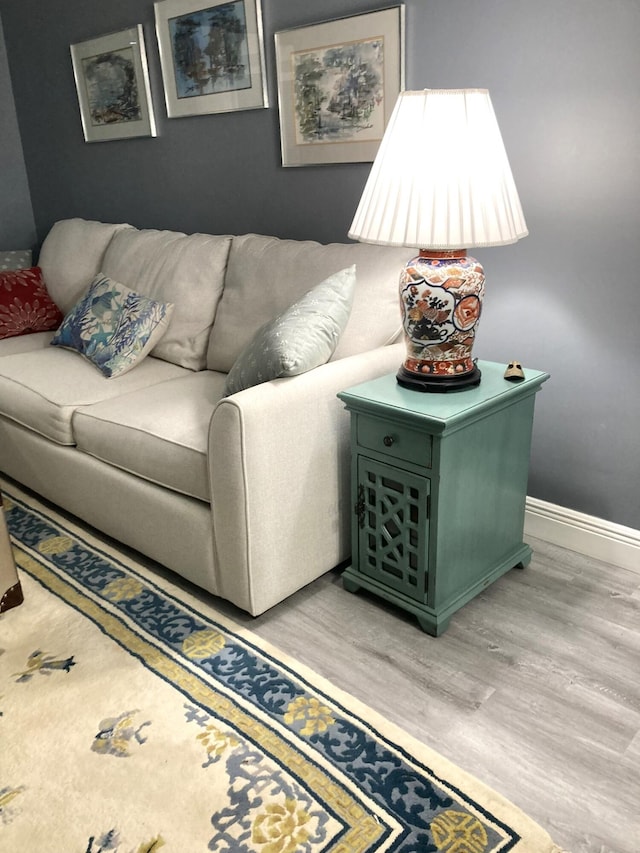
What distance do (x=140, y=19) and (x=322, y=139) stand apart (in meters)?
1.18

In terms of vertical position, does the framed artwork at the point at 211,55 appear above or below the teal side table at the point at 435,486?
above

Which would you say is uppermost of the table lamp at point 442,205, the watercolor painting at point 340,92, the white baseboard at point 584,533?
the watercolor painting at point 340,92

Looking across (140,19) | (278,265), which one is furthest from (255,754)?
(140,19)

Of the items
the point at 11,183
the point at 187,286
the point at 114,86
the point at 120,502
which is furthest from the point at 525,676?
the point at 11,183

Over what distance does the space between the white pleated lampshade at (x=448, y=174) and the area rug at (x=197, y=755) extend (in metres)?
1.14

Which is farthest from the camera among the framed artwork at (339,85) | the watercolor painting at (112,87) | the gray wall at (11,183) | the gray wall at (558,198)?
the gray wall at (11,183)

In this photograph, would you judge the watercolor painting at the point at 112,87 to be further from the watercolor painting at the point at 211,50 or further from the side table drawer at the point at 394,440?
the side table drawer at the point at 394,440

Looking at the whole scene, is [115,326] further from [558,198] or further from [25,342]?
[558,198]

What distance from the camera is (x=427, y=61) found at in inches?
85.1

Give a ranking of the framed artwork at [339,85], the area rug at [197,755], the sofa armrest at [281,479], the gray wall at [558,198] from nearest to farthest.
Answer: the area rug at [197,755]
the sofa armrest at [281,479]
the gray wall at [558,198]
the framed artwork at [339,85]

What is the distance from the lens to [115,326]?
8.80 ft

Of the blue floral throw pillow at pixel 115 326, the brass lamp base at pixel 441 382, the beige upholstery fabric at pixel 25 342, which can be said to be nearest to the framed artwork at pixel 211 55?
the blue floral throw pillow at pixel 115 326

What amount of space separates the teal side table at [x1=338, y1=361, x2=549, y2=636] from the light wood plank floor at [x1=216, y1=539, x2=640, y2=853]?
10 cm

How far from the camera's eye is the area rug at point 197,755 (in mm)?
1330
